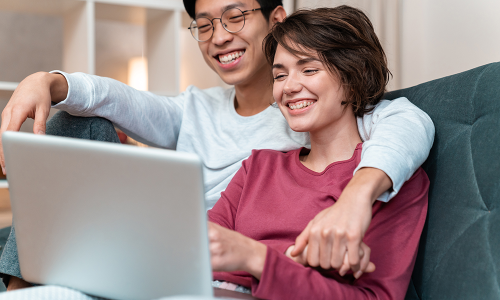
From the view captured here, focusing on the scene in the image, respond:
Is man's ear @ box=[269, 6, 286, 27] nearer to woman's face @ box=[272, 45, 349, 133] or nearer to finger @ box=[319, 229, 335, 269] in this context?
woman's face @ box=[272, 45, 349, 133]

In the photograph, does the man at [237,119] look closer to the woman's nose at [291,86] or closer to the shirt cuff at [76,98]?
the shirt cuff at [76,98]

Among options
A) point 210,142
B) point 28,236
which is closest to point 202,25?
point 210,142

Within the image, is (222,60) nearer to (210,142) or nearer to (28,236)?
(210,142)

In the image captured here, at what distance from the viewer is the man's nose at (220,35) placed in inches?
55.2

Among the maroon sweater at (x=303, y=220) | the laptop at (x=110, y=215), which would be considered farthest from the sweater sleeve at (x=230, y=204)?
the laptop at (x=110, y=215)

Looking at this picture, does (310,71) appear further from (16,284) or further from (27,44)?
(27,44)

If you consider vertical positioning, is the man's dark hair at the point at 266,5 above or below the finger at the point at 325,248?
above

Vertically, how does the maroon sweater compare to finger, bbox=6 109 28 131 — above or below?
below

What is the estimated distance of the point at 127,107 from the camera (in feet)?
4.13

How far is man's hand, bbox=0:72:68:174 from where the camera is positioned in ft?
3.23

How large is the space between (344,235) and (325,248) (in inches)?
1.4

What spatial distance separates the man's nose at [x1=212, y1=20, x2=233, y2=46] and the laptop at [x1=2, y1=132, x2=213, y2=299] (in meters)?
0.86

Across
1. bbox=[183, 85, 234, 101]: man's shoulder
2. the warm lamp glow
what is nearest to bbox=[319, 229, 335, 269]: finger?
bbox=[183, 85, 234, 101]: man's shoulder

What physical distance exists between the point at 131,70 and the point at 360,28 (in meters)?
3.44
